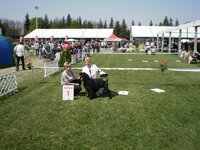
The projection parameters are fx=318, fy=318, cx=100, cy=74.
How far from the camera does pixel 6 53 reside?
2100cm

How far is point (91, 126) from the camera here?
692 cm

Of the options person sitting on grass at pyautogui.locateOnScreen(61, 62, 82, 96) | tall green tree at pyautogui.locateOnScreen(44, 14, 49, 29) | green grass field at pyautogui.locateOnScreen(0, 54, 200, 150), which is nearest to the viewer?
green grass field at pyautogui.locateOnScreen(0, 54, 200, 150)

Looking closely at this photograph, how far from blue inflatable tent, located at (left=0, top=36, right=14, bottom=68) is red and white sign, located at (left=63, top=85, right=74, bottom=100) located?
12.1 metres

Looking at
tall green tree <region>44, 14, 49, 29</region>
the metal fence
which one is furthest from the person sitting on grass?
tall green tree <region>44, 14, 49, 29</region>

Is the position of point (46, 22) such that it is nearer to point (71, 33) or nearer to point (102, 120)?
point (71, 33)

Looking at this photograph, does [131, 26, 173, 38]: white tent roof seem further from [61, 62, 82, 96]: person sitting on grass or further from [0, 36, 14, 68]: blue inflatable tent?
[61, 62, 82, 96]: person sitting on grass

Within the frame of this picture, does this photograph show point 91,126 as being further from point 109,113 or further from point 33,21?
point 33,21

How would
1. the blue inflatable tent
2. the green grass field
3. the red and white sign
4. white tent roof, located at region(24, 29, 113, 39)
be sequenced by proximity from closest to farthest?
the green grass field
the red and white sign
the blue inflatable tent
white tent roof, located at region(24, 29, 113, 39)

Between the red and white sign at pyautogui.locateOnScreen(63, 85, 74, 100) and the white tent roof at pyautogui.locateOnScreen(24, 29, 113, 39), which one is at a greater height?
the white tent roof at pyautogui.locateOnScreen(24, 29, 113, 39)

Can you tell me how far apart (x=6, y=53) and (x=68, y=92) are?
1264 centimetres

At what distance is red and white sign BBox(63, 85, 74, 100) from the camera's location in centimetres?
961

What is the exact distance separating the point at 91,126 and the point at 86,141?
3.19 feet

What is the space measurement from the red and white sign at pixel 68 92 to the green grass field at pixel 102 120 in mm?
242

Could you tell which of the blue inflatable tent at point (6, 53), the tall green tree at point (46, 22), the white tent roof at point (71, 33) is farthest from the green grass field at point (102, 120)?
the tall green tree at point (46, 22)
